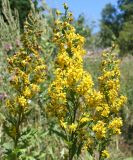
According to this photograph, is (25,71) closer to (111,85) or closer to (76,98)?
(76,98)

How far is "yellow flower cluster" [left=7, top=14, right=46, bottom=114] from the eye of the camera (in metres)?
3.63

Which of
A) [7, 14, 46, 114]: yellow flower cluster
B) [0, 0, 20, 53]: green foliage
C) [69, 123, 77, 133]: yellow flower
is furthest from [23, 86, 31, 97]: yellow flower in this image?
[0, 0, 20, 53]: green foliage

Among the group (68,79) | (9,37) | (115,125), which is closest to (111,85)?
(115,125)

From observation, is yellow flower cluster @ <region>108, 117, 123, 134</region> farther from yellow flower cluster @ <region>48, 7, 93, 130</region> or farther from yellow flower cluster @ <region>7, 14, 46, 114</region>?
yellow flower cluster @ <region>7, 14, 46, 114</region>

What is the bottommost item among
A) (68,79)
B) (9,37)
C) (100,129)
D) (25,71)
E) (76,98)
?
(100,129)

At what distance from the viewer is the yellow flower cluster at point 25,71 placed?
3.63m

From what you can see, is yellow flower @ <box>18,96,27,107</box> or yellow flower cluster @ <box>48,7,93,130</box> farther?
yellow flower @ <box>18,96,27,107</box>

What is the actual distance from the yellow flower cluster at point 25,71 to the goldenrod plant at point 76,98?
7.6 inches

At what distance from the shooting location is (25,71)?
3.71 metres

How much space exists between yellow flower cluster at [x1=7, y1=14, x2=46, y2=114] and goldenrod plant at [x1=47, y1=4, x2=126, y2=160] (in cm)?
19

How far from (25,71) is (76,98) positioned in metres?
0.47

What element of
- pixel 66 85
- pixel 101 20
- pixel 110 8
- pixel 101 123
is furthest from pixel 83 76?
pixel 110 8

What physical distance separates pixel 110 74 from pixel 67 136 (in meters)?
0.58

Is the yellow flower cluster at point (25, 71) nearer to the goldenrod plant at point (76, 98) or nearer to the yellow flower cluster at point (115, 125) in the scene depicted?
the goldenrod plant at point (76, 98)
